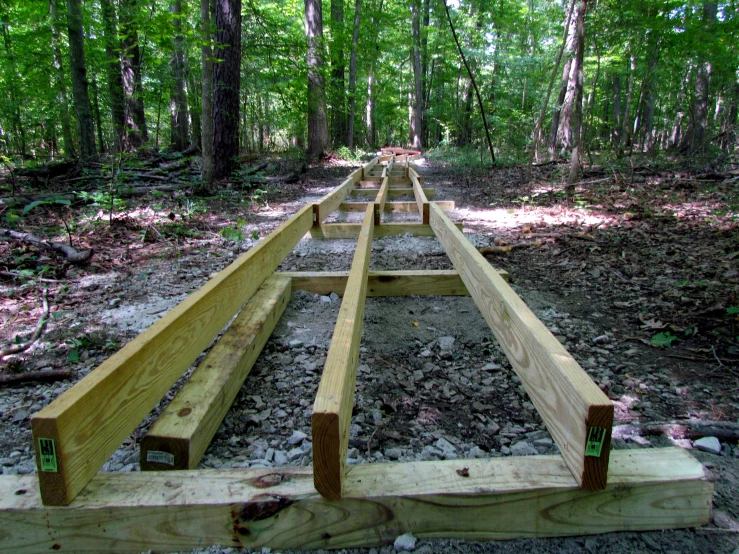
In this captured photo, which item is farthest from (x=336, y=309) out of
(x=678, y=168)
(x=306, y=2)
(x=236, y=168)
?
(x=306, y=2)

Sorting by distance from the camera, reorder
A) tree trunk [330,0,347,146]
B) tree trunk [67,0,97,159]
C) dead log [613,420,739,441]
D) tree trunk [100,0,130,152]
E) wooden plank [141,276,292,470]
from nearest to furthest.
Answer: wooden plank [141,276,292,470], dead log [613,420,739,441], tree trunk [100,0,130,152], tree trunk [67,0,97,159], tree trunk [330,0,347,146]

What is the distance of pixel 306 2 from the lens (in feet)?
45.9

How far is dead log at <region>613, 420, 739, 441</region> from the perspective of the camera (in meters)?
1.81

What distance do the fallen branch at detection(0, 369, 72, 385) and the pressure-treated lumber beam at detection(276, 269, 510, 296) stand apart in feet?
4.97

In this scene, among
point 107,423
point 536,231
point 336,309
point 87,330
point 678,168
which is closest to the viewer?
point 107,423

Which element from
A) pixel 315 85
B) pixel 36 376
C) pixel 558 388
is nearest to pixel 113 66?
pixel 315 85

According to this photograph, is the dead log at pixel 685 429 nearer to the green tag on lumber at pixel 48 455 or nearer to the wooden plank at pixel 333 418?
the wooden plank at pixel 333 418

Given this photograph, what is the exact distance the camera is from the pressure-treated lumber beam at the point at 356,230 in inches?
196

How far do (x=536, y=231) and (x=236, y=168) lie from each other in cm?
602

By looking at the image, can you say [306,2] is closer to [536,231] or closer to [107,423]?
[536,231]

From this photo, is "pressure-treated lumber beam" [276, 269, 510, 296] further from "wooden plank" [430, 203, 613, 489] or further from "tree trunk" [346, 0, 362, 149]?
"tree trunk" [346, 0, 362, 149]

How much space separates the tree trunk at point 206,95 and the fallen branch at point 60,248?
341cm

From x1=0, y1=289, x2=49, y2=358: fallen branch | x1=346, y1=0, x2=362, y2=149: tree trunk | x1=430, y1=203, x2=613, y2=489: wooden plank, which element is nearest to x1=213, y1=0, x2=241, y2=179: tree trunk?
x1=0, y1=289, x2=49, y2=358: fallen branch

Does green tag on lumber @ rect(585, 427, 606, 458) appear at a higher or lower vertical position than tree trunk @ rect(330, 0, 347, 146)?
lower
